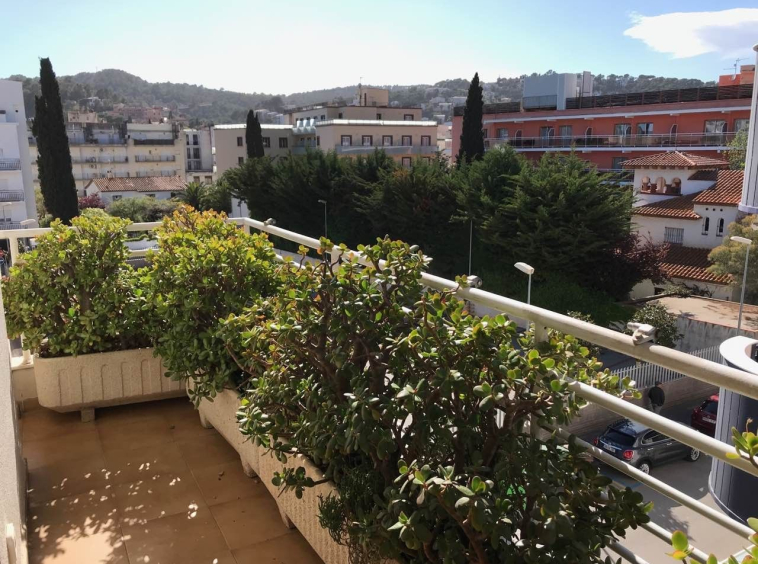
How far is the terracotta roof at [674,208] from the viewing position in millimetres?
26653

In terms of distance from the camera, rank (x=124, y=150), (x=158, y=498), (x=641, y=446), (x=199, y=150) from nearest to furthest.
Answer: (x=158, y=498), (x=641, y=446), (x=124, y=150), (x=199, y=150)

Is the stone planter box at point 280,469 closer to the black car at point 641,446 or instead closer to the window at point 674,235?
the black car at point 641,446

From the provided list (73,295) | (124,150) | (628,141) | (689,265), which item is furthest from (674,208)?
(124,150)

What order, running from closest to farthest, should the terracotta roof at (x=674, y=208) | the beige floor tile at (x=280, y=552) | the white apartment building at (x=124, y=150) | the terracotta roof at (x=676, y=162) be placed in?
the beige floor tile at (x=280, y=552)
the terracotta roof at (x=674, y=208)
the terracotta roof at (x=676, y=162)
the white apartment building at (x=124, y=150)

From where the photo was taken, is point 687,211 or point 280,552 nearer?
point 280,552

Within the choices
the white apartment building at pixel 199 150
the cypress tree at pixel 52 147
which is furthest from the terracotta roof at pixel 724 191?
the white apartment building at pixel 199 150

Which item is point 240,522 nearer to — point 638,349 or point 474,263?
point 638,349

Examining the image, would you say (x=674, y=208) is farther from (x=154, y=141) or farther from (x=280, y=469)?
(x=154, y=141)

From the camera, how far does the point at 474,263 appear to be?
25188 millimetres

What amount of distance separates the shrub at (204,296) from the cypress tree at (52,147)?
3385cm

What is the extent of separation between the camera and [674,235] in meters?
27.2

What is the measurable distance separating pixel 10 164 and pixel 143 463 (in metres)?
44.0

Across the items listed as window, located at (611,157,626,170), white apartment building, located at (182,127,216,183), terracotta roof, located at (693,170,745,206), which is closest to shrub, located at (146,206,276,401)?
terracotta roof, located at (693,170,745,206)

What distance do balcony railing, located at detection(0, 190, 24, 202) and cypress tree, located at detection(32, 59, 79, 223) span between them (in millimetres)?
8636
